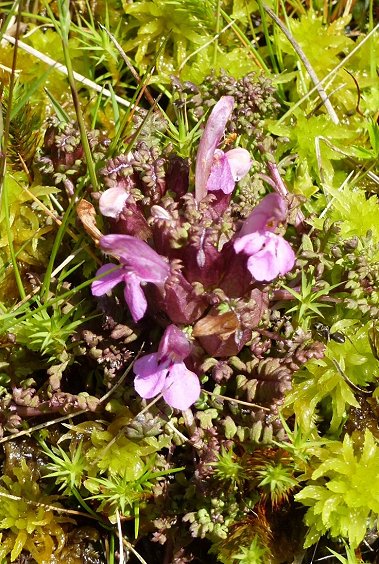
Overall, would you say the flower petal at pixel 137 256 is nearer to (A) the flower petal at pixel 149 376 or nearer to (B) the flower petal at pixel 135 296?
(B) the flower petal at pixel 135 296

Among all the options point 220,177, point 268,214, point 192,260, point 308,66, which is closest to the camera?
point 268,214

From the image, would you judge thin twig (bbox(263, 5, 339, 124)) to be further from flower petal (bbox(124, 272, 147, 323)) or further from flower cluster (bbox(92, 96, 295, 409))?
flower petal (bbox(124, 272, 147, 323))

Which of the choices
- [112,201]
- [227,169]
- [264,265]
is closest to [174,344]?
[264,265]

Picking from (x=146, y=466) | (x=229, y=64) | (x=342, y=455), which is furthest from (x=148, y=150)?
(x=342, y=455)

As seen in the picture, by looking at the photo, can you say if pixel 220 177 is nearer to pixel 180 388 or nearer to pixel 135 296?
pixel 135 296

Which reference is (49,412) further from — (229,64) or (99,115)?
(229,64)

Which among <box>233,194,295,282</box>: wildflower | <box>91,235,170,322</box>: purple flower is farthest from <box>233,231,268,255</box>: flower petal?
<box>91,235,170,322</box>: purple flower
